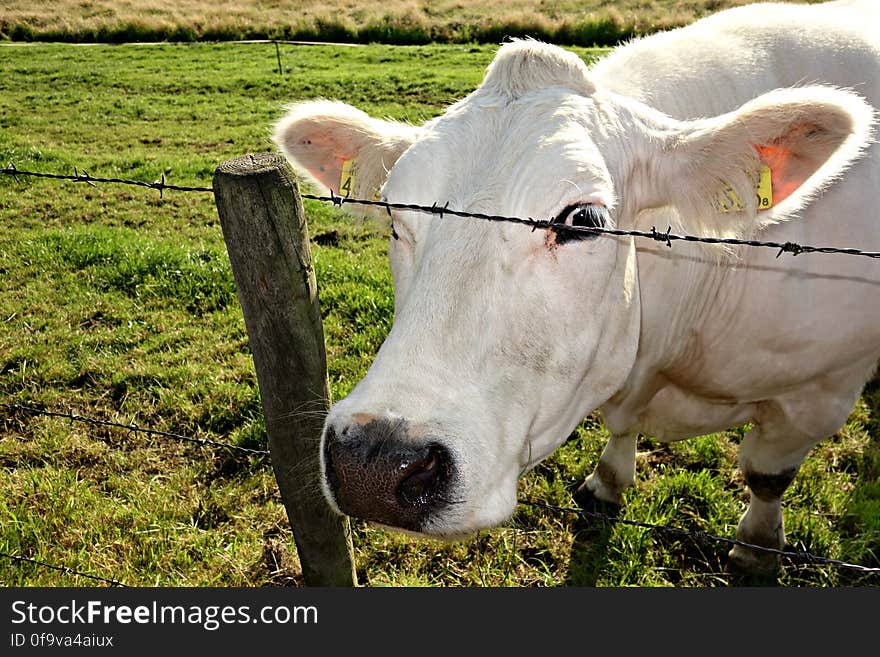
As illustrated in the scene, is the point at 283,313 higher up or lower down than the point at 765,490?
higher up

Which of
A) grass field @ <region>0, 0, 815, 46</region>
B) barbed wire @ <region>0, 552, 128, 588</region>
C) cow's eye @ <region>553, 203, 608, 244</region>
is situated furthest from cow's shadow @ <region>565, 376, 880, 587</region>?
grass field @ <region>0, 0, 815, 46</region>

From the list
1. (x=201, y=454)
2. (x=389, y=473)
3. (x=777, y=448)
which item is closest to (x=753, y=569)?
(x=777, y=448)

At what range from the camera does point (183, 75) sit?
1627 centimetres

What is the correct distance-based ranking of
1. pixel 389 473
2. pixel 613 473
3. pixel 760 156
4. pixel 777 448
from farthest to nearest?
pixel 613 473, pixel 777 448, pixel 760 156, pixel 389 473

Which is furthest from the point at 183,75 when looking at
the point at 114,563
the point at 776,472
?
the point at 776,472

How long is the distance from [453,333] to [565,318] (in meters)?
0.35

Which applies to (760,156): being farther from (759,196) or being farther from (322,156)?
(322,156)

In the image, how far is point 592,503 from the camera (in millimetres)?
3604

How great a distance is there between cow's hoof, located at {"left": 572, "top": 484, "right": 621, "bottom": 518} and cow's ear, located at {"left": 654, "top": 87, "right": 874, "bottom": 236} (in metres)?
1.73

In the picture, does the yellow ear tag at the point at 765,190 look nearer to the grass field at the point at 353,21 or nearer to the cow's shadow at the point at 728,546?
the cow's shadow at the point at 728,546

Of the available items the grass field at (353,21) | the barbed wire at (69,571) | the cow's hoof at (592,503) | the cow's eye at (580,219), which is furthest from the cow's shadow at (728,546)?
the grass field at (353,21)

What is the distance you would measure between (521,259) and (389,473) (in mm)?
657

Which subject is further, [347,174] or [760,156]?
[347,174]

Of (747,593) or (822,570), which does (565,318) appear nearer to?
(747,593)
